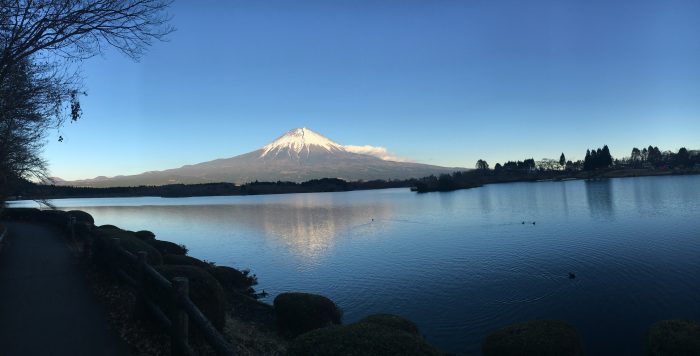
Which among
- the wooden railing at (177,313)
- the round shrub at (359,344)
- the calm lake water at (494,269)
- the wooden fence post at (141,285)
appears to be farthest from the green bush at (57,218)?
the round shrub at (359,344)

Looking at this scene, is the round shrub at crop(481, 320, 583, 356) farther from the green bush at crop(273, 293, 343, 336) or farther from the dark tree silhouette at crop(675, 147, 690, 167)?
the dark tree silhouette at crop(675, 147, 690, 167)

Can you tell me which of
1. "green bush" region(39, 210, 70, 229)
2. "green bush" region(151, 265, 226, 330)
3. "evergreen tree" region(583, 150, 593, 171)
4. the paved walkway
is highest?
"evergreen tree" region(583, 150, 593, 171)

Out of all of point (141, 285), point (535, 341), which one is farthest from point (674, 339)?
point (141, 285)

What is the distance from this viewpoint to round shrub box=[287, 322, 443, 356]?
5977 millimetres

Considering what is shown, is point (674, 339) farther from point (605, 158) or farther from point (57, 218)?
point (605, 158)

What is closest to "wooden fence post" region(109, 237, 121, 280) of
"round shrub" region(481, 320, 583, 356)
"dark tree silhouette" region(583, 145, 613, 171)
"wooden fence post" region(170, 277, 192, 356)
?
"wooden fence post" region(170, 277, 192, 356)

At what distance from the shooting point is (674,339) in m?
10.7

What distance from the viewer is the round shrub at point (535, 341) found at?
10327mm

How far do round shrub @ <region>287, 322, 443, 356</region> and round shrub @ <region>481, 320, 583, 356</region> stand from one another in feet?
17.6

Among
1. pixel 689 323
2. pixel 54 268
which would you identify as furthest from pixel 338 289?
pixel 689 323

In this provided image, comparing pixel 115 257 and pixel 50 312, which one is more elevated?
pixel 115 257

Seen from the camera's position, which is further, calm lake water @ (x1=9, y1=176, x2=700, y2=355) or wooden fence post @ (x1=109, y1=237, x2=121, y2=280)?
calm lake water @ (x1=9, y1=176, x2=700, y2=355)

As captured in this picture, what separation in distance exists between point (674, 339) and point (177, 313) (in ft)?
39.4

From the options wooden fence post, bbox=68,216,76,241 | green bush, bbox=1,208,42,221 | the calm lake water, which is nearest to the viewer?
the calm lake water
